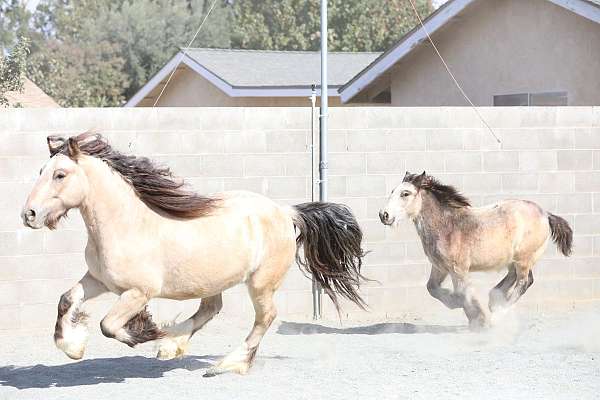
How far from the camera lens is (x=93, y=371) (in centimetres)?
813

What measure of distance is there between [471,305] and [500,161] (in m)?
2.39

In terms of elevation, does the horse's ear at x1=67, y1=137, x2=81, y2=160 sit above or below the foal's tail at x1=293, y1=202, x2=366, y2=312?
above

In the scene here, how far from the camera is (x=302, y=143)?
35.6 ft

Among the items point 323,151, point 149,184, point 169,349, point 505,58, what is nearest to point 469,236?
point 323,151

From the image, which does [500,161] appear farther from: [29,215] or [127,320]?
[29,215]

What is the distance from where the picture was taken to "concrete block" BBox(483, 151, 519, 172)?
37.5 ft

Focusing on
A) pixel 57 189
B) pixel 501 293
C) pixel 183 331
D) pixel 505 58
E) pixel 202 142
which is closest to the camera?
pixel 57 189

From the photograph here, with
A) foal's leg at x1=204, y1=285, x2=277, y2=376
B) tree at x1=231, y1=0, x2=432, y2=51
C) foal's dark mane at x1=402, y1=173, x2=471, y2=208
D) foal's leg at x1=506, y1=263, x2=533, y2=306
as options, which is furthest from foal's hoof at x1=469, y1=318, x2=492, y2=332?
tree at x1=231, y1=0, x2=432, y2=51

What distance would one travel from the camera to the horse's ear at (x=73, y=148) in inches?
282

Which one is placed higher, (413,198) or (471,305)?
(413,198)

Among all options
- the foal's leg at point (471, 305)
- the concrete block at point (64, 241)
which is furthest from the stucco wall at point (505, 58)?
the concrete block at point (64, 241)

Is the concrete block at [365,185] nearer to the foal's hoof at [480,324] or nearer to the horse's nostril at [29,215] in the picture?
→ the foal's hoof at [480,324]

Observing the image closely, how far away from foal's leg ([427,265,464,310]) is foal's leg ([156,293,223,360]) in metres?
2.40

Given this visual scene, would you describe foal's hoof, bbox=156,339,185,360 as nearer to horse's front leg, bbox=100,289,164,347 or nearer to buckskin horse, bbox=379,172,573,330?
horse's front leg, bbox=100,289,164,347
